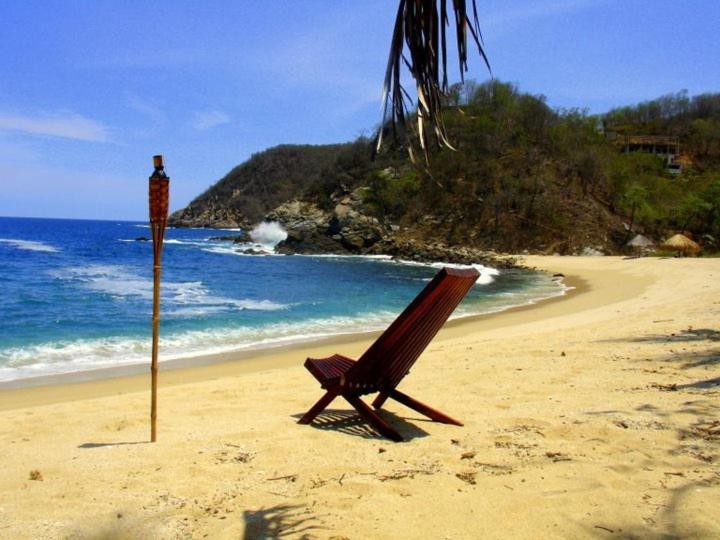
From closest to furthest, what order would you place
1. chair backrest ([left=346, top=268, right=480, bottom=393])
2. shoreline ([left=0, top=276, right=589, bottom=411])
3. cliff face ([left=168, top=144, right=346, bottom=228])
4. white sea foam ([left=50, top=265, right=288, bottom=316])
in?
chair backrest ([left=346, top=268, right=480, bottom=393])
shoreline ([left=0, top=276, right=589, bottom=411])
white sea foam ([left=50, top=265, right=288, bottom=316])
cliff face ([left=168, top=144, right=346, bottom=228])

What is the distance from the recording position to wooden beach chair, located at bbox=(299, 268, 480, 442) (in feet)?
14.0

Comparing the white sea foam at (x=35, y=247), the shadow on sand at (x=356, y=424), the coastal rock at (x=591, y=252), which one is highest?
the coastal rock at (x=591, y=252)

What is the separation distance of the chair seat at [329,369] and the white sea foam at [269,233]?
60123 millimetres

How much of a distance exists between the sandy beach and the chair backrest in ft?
1.39

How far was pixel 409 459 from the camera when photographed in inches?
157

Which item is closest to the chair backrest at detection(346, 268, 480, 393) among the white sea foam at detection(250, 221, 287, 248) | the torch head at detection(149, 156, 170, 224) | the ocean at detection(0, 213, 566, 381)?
the torch head at detection(149, 156, 170, 224)

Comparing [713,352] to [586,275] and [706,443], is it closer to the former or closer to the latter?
[706,443]

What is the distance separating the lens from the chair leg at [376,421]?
443 centimetres

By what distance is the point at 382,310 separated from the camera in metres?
17.6

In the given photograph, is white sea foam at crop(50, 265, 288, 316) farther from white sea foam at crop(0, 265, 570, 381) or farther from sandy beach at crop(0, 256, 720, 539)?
sandy beach at crop(0, 256, 720, 539)

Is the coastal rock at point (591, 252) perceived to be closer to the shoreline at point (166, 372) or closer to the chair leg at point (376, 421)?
the shoreline at point (166, 372)

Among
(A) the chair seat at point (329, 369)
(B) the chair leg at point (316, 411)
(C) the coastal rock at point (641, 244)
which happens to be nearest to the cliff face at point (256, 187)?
(C) the coastal rock at point (641, 244)

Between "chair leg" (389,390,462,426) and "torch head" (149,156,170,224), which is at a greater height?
"torch head" (149,156,170,224)

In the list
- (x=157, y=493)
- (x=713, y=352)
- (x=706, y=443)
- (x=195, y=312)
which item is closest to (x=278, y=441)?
(x=157, y=493)
